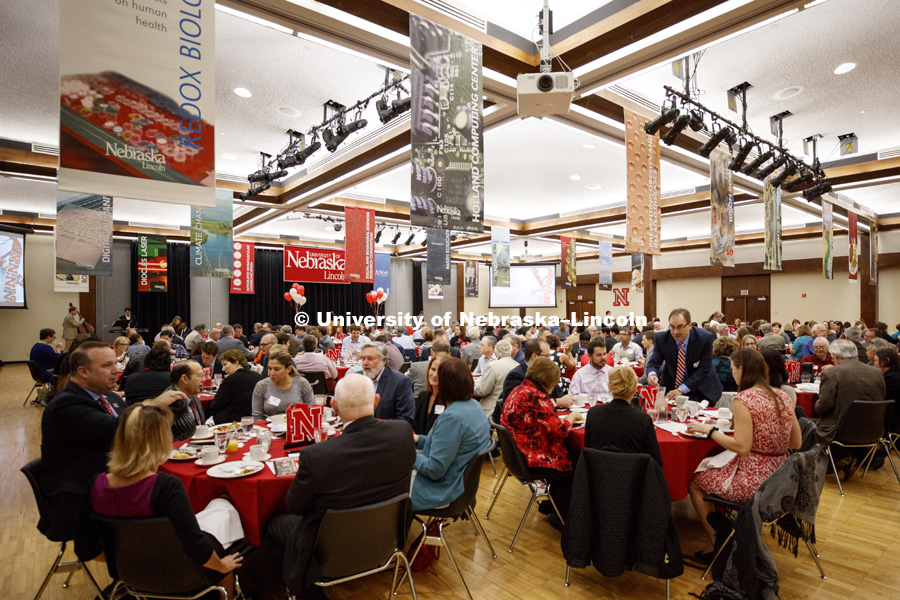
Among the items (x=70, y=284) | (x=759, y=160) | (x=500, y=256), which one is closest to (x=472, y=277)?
(x=500, y=256)

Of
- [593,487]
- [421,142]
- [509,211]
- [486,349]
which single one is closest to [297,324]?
[509,211]

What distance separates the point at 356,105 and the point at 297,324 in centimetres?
1448

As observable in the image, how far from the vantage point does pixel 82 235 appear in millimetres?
7051

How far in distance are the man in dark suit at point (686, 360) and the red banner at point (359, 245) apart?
5486mm

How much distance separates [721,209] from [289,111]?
19.3ft

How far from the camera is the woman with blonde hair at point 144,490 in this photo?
1886 millimetres

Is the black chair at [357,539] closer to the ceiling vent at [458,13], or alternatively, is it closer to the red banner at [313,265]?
the ceiling vent at [458,13]

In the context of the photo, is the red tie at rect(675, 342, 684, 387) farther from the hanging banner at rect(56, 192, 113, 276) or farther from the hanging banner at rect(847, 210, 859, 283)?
the hanging banner at rect(847, 210, 859, 283)

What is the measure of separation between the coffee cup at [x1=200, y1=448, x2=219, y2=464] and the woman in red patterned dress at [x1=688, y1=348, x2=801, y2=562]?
291cm

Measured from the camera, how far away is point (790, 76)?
17.5ft

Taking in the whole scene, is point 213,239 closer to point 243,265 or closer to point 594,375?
point 594,375

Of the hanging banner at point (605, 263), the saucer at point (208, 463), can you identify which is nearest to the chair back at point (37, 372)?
the saucer at point (208, 463)

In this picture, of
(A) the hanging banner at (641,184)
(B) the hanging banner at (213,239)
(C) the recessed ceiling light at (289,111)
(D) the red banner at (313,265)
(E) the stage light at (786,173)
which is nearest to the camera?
(A) the hanging banner at (641,184)

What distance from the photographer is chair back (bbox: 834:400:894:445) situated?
4.15 meters
